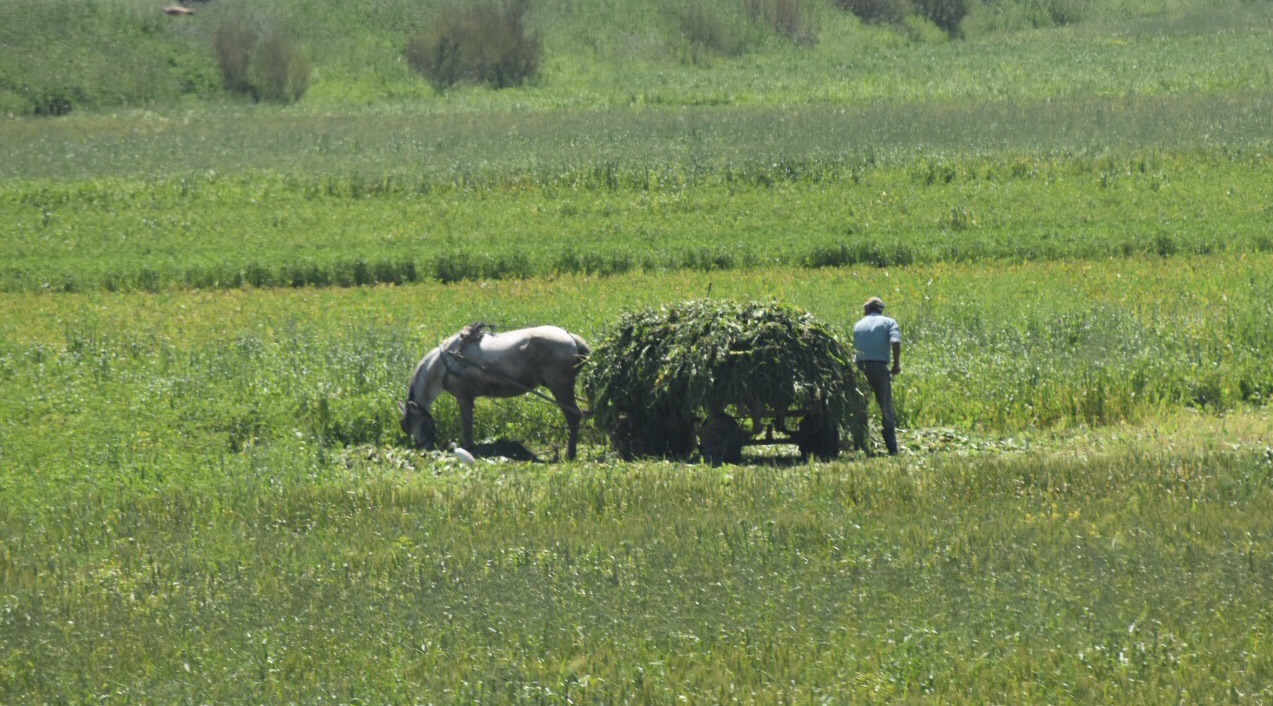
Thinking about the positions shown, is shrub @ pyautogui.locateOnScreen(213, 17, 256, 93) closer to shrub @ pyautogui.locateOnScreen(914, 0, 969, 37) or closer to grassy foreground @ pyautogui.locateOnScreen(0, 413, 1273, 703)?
shrub @ pyautogui.locateOnScreen(914, 0, 969, 37)

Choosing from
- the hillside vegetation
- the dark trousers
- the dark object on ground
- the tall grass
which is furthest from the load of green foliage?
the hillside vegetation

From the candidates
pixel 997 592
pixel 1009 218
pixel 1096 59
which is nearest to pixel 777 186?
pixel 1009 218

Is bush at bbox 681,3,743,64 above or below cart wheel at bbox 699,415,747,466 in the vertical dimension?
above

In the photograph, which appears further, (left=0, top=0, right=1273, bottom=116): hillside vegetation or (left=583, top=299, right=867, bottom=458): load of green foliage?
(left=0, top=0, right=1273, bottom=116): hillside vegetation

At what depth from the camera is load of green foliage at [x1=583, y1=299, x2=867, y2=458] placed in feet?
45.3

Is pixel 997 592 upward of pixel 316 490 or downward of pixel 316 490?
upward

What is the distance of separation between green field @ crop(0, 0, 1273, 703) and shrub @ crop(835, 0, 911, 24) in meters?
34.2

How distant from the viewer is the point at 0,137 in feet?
167

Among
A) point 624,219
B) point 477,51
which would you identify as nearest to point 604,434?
point 624,219

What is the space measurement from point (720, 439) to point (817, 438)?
0.99 metres

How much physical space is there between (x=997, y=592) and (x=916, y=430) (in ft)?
22.0

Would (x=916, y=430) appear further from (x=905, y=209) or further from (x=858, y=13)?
(x=858, y=13)

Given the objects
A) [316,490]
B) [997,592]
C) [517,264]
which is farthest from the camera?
[517,264]

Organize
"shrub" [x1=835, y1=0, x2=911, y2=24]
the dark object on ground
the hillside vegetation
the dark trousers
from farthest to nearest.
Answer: "shrub" [x1=835, y1=0, x2=911, y2=24]
the hillside vegetation
the dark object on ground
the dark trousers
